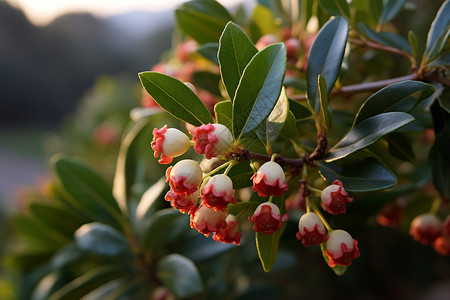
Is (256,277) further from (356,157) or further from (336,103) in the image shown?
(356,157)

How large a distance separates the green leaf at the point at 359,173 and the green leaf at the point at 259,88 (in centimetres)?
11

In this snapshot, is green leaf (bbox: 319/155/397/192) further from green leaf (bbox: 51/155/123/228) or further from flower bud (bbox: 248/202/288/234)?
green leaf (bbox: 51/155/123/228)

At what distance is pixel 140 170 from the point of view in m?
0.90

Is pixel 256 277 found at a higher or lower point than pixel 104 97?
lower

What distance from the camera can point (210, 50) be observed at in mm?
674

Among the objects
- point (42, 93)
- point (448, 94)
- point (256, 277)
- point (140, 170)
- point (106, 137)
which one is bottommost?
point (42, 93)

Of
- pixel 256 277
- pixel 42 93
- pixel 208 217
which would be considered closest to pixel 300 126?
pixel 208 217

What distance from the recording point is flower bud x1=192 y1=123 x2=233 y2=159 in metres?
0.42

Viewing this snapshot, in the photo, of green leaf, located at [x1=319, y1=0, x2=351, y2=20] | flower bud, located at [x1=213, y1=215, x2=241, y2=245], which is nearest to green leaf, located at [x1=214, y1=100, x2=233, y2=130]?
flower bud, located at [x1=213, y1=215, x2=241, y2=245]

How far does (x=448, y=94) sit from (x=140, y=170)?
2.02ft

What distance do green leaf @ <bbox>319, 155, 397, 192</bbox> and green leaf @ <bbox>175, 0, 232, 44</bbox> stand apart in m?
0.35

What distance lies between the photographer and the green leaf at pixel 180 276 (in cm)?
62

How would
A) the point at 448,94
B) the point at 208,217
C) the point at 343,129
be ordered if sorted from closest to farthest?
the point at 208,217 → the point at 448,94 → the point at 343,129

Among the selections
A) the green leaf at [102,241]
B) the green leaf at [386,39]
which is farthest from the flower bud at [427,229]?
the green leaf at [102,241]
